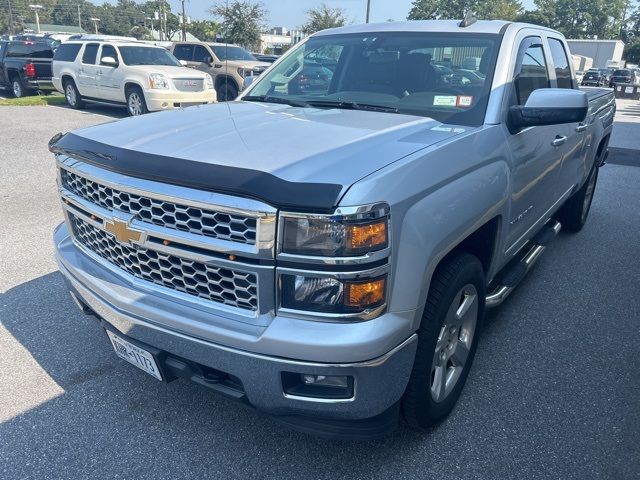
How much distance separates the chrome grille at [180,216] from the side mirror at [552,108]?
1.75 meters

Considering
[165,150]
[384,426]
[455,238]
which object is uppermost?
[165,150]

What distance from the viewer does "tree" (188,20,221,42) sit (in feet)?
182

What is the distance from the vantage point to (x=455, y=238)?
7.57ft

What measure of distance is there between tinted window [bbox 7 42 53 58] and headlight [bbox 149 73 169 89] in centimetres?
706

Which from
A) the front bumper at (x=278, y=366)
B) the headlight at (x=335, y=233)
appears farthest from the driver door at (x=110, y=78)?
the headlight at (x=335, y=233)

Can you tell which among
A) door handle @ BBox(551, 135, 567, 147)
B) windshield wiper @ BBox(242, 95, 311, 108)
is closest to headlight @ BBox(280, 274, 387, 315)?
windshield wiper @ BBox(242, 95, 311, 108)

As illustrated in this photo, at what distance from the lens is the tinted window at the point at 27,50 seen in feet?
55.5

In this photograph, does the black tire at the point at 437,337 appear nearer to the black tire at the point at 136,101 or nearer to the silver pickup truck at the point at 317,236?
the silver pickup truck at the point at 317,236

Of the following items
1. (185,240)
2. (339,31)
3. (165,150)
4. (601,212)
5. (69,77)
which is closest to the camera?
(185,240)

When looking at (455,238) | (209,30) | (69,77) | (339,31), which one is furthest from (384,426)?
(209,30)

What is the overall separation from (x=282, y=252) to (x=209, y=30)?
61.0 metres

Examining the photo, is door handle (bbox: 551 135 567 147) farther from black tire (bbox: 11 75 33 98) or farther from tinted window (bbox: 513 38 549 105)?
black tire (bbox: 11 75 33 98)

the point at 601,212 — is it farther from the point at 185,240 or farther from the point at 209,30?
the point at 209,30

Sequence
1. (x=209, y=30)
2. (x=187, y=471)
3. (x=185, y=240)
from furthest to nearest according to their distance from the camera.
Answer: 1. (x=209, y=30)
2. (x=187, y=471)
3. (x=185, y=240)
